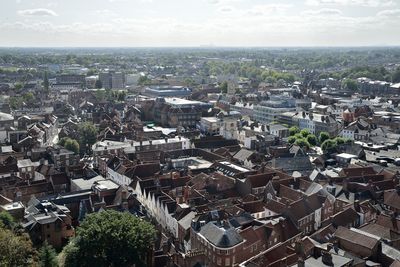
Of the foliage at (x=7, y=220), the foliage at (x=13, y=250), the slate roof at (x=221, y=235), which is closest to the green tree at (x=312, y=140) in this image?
the slate roof at (x=221, y=235)

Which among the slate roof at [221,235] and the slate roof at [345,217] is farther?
the slate roof at [345,217]

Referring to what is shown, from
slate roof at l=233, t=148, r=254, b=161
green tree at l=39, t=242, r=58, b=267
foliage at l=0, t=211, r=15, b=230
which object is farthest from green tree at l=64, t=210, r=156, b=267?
slate roof at l=233, t=148, r=254, b=161

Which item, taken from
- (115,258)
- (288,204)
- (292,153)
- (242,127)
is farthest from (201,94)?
(115,258)

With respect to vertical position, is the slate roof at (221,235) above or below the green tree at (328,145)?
above

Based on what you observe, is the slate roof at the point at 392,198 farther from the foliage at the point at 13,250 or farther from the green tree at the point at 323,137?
the foliage at the point at 13,250

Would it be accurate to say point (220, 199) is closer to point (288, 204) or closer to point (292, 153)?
point (288, 204)

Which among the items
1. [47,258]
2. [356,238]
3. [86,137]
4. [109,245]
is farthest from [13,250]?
[86,137]

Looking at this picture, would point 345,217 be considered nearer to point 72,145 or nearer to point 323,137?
point 323,137

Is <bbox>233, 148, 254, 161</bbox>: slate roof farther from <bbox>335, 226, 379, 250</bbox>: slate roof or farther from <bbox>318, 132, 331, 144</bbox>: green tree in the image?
<bbox>335, 226, 379, 250</bbox>: slate roof
